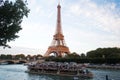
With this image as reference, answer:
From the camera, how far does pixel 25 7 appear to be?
21.9 meters

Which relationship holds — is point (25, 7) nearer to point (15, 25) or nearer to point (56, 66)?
point (15, 25)

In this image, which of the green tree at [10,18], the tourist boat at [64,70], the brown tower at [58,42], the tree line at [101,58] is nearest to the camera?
the green tree at [10,18]

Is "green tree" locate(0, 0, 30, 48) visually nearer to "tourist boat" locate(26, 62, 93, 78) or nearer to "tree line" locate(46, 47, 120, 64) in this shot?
"tourist boat" locate(26, 62, 93, 78)

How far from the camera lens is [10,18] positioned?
21016mm

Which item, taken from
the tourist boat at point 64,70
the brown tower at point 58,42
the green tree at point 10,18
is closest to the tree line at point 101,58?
the brown tower at point 58,42

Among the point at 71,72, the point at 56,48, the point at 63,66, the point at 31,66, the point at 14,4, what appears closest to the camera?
the point at 14,4

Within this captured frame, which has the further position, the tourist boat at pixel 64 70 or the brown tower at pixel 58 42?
the brown tower at pixel 58 42

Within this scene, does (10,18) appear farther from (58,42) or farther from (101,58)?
(58,42)

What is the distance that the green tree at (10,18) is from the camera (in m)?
20.6

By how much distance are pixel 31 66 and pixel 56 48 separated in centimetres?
5461

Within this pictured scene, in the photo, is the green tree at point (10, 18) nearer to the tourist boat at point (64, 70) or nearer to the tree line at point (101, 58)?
the tourist boat at point (64, 70)

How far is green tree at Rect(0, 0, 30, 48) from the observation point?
20.6m

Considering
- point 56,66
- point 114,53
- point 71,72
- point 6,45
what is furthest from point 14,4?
point 114,53

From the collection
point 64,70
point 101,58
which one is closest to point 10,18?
point 64,70
